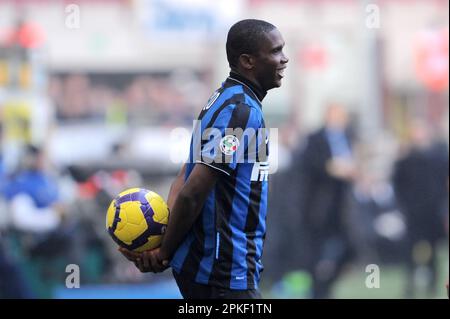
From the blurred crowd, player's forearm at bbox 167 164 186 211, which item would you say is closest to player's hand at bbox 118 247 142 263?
player's forearm at bbox 167 164 186 211

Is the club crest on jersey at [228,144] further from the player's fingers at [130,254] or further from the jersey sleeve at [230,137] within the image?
the player's fingers at [130,254]

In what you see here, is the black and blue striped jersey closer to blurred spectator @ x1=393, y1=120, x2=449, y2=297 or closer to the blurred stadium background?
the blurred stadium background

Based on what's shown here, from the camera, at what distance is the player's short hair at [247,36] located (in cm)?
574

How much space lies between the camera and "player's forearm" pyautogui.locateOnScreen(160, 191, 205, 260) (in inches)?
220

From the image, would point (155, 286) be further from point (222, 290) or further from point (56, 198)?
point (222, 290)

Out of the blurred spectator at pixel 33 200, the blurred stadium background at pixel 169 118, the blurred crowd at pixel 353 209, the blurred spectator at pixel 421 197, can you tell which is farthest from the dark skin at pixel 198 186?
the blurred spectator at pixel 421 197

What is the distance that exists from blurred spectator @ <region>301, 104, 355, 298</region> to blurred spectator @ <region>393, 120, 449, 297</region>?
202cm

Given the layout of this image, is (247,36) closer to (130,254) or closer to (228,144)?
(228,144)

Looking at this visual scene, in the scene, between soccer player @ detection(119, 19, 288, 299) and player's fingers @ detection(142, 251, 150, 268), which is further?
player's fingers @ detection(142, 251, 150, 268)

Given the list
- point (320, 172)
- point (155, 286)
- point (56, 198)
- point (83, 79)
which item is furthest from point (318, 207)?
point (83, 79)

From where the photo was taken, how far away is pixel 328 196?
14.0 metres

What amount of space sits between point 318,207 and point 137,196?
8.32 metres

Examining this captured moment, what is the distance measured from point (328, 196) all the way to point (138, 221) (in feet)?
27.4

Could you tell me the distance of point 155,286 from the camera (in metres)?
13.9
